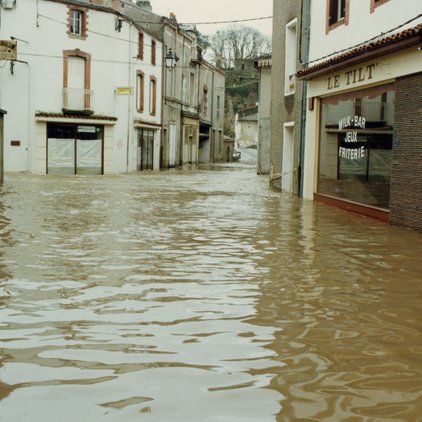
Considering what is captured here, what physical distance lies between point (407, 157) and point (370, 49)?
7.50ft

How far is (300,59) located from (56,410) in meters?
16.8

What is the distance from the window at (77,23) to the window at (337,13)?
19281 mm

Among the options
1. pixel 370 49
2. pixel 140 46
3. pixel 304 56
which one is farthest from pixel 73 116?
pixel 370 49

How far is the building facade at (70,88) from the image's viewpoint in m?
32.3

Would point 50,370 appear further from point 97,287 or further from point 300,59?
point 300,59

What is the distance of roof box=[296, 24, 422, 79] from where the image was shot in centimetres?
1148

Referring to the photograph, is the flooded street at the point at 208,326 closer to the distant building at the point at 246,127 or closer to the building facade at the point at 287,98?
the building facade at the point at 287,98

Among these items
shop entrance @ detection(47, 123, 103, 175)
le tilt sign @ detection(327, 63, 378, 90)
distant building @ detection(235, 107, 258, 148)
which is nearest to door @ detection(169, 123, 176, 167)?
shop entrance @ detection(47, 123, 103, 175)

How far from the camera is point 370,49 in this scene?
13.1m

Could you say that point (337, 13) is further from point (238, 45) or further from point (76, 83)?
point (238, 45)

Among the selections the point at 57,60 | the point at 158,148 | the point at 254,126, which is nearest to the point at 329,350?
the point at 57,60

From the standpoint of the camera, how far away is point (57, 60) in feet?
108

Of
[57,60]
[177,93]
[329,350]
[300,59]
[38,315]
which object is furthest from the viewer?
[177,93]

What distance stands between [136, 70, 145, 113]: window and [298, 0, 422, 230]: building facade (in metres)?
19.9
